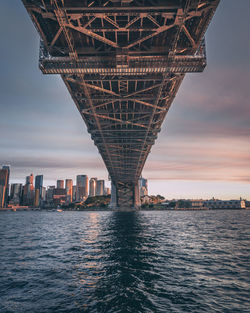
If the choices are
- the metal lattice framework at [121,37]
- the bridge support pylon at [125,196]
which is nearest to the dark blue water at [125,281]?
the metal lattice framework at [121,37]

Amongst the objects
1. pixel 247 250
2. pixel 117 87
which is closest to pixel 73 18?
pixel 117 87

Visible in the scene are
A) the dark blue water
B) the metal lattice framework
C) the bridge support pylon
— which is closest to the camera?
the dark blue water

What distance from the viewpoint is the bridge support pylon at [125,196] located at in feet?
371

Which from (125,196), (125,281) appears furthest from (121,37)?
(125,196)

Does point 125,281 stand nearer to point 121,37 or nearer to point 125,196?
point 121,37

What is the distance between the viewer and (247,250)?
18516 millimetres

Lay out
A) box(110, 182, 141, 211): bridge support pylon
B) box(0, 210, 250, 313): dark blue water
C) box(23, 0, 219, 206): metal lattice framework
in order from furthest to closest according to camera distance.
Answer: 1. box(110, 182, 141, 211): bridge support pylon
2. box(23, 0, 219, 206): metal lattice framework
3. box(0, 210, 250, 313): dark blue water

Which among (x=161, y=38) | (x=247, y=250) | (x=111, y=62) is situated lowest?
(x=247, y=250)

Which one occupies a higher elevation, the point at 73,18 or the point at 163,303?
the point at 73,18

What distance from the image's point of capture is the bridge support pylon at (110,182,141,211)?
11306 centimetres

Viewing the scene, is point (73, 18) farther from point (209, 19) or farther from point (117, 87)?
point (117, 87)

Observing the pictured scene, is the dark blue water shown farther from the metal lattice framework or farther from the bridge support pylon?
the bridge support pylon

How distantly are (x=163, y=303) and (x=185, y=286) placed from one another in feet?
7.35

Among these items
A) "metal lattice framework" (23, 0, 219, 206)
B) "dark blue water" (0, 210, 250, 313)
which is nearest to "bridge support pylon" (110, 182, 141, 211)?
"metal lattice framework" (23, 0, 219, 206)
